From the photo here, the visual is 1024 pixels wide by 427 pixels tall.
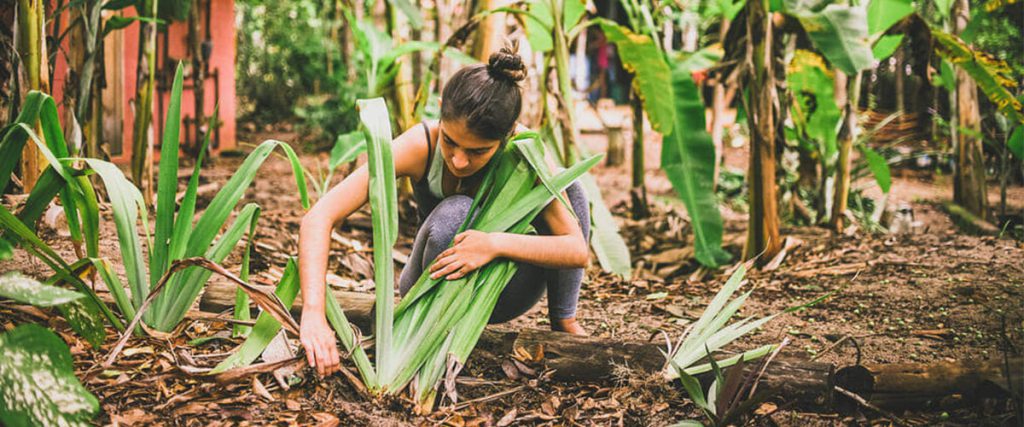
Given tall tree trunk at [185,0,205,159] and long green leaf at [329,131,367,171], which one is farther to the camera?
tall tree trunk at [185,0,205,159]

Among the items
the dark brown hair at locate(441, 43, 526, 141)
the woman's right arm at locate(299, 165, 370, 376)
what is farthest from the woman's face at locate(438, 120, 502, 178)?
the woman's right arm at locate(299, 165, 370, 376)

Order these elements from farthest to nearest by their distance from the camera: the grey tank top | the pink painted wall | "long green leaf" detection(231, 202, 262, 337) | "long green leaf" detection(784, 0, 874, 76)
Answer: the pink painted wall, "long green leaf" detection(784, 0, 874, 76), the grey tank top, "long green leaf" detection(231, 202, 262, 337)

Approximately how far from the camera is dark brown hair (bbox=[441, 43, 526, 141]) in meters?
1.69

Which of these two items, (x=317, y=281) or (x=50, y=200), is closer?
(x=317, y=281)

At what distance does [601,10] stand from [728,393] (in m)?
11.8

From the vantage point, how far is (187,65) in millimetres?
5734

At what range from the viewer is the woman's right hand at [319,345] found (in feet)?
5.05

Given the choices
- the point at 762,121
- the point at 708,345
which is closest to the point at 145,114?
the point at 762,121

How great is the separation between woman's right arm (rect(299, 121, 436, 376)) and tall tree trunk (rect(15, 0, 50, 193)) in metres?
1.13

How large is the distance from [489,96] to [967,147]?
3.60 m

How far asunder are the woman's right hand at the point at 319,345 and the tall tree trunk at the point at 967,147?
3.71m

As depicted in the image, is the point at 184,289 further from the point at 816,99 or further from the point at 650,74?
the point at 816,99

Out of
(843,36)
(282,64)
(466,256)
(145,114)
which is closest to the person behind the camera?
(466,256)

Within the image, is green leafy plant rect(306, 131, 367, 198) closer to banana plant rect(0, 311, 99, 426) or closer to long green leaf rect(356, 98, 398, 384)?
long green leaf rect(356, 98, 398, 384)
